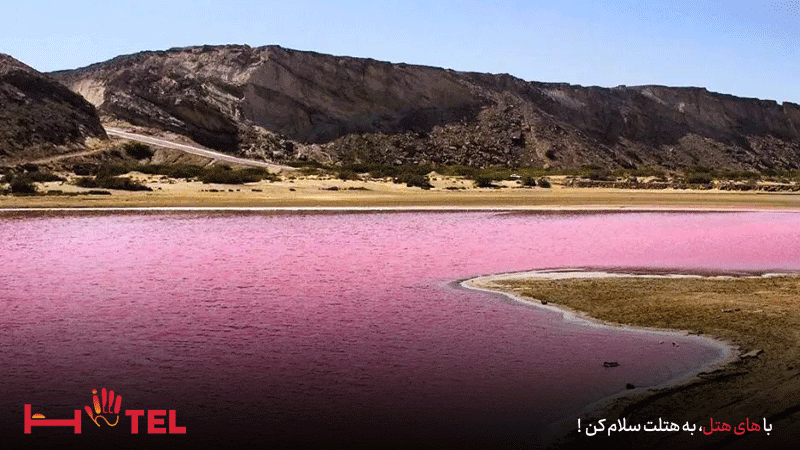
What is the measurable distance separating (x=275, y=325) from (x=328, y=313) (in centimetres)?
127

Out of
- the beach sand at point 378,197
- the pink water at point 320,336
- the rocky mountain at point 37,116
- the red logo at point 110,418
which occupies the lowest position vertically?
the red logo at point 110,418

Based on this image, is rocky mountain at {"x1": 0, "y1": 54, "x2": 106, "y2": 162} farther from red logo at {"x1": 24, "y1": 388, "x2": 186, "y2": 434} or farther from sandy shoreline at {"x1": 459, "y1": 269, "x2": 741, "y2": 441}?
red logo at {"x1": 24, "y1": 388, "x2": 186, "y2": 434}

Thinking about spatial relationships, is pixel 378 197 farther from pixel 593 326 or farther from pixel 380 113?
pixel 380 113

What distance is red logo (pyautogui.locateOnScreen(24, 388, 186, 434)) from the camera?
29.1 feet

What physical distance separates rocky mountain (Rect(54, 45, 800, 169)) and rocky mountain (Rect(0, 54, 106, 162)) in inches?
433

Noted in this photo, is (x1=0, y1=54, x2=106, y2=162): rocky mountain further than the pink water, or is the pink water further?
(x1=0, y1=54, x2=106, y2=162): rocky mountain

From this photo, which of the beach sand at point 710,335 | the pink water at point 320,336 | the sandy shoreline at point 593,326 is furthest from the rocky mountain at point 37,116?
the beach sand at point 710,335

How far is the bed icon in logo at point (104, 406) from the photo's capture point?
9188 millimetres

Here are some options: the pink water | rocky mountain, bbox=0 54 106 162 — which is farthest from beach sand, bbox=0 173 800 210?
rocky mountain, bbox=0 54 106 162

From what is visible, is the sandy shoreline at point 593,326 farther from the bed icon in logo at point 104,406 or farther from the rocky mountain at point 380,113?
the rocky mountain at point 380,113

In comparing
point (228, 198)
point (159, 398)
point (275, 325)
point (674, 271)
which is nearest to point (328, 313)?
point (275, 325)

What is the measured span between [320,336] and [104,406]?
4094mm

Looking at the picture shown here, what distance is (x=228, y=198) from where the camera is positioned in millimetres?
44250

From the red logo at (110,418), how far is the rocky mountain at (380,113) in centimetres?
8455
